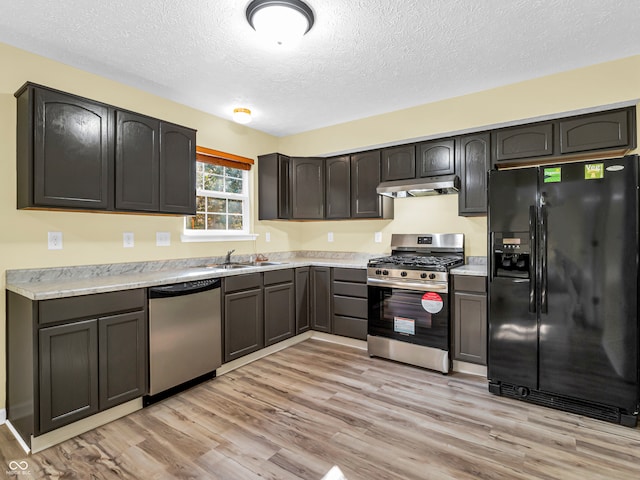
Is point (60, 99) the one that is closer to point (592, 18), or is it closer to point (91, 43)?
point (91, 43)

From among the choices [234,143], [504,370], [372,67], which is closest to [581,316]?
[504,370]

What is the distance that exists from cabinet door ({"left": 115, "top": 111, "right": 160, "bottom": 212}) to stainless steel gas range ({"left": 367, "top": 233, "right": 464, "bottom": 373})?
7.22 feet

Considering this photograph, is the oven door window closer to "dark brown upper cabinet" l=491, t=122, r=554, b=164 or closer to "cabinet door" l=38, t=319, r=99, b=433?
"dark brown upper cabinet" l=491, t=122, r=554, b=164

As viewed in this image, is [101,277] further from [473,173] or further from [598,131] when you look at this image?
[598,131]

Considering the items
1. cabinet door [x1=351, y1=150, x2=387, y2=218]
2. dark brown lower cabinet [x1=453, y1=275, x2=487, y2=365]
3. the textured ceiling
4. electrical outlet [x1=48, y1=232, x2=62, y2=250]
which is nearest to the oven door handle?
dark brown lower cabinet [x1=453, y1=275, x2=487, y2=365]

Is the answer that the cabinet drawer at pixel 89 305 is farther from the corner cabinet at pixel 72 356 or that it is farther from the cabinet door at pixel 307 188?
the cabinet door at pixel 307 188

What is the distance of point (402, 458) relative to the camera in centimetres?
195

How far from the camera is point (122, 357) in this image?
2.36m

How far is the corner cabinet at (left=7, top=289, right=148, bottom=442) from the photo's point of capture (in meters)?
2.00

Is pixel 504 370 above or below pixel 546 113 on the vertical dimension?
below

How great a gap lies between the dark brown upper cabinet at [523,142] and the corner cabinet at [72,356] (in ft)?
10.9

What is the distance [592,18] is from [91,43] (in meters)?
3.39

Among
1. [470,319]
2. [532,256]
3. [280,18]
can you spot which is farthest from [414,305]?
[280,18]

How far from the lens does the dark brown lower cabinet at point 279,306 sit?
3568 mm
